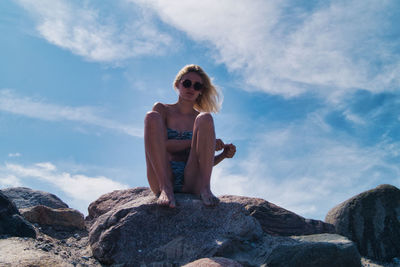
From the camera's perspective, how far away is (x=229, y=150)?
589 cm

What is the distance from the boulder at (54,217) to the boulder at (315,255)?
4.68 metres

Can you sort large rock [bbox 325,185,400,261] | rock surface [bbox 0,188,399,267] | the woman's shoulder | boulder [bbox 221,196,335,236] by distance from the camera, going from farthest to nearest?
large rock [bbox 325,185,400,261]
the woman's shoulder
boulder [bbox 221,196,335,236]
rock surface [bbox 0,188,399,267]

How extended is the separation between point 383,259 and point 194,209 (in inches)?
167

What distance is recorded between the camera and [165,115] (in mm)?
6078

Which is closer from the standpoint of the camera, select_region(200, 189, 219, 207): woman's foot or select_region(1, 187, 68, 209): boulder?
select_region(200, 189, 219, 207): woman's foot

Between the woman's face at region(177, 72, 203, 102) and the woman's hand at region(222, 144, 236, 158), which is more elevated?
the woman's face at region(177, 72, 203, 102)

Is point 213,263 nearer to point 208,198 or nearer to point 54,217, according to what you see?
point 208,198

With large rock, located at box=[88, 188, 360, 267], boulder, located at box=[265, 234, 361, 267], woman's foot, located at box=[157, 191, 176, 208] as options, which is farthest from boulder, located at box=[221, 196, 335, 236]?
woman's foot, located at box=[157, 191, 176, 208]

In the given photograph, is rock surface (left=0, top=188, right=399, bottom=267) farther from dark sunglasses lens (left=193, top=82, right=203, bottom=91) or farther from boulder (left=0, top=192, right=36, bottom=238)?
dark sunglasses lens (left=193, top=82, right=203, bottom=91)

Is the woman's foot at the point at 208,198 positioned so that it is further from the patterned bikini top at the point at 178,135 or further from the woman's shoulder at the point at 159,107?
the woman's shoulder at the point at 159,107

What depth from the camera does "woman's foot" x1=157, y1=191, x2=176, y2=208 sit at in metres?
4.84

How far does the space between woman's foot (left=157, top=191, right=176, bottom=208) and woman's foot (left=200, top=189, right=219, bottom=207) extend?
41cm

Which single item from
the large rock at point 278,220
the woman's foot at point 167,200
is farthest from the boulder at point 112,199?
the woman's foot at point 167,200

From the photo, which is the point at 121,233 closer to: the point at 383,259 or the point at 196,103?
the point at 196,103
